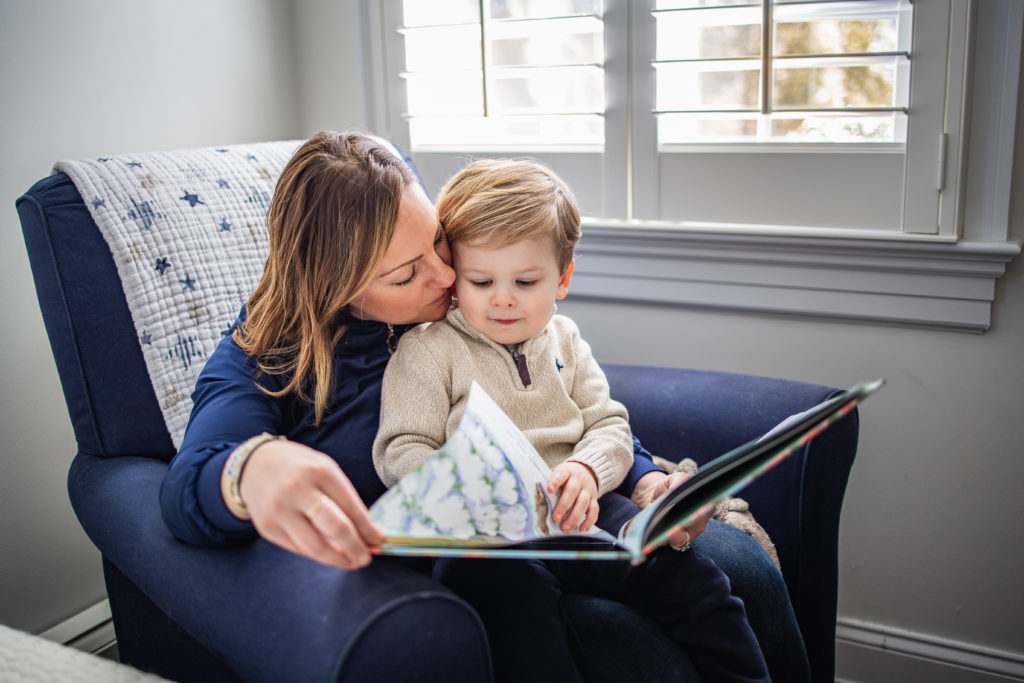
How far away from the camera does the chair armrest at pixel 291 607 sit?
74 centimetres

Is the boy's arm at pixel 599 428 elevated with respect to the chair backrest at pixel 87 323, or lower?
lower

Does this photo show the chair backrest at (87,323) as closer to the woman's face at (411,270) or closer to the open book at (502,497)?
the woman's face at (411,270)

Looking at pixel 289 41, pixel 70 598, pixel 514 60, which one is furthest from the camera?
pixel 289 41

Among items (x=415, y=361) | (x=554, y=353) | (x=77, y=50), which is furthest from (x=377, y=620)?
(x=77, y=50)

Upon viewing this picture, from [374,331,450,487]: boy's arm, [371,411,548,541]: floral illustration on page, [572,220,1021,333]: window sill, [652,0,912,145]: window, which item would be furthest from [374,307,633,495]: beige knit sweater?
[652,0,912,145]: window

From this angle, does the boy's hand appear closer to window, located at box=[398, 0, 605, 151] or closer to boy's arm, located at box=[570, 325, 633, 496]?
boy's arm, located at box=[570, 325, 633, 496]

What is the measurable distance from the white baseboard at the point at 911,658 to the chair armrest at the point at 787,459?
1.44ft

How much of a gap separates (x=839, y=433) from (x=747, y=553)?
8.0 inches

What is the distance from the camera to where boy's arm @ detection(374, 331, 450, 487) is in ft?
3.43

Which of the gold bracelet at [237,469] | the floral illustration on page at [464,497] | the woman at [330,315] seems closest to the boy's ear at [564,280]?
the woman at [330,315]

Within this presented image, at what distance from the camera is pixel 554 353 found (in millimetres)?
1202

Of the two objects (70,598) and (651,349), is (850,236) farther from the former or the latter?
(70,598)

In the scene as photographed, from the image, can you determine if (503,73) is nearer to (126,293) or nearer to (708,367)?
(708,367)

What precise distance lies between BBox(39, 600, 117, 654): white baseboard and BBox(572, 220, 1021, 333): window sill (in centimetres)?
107
